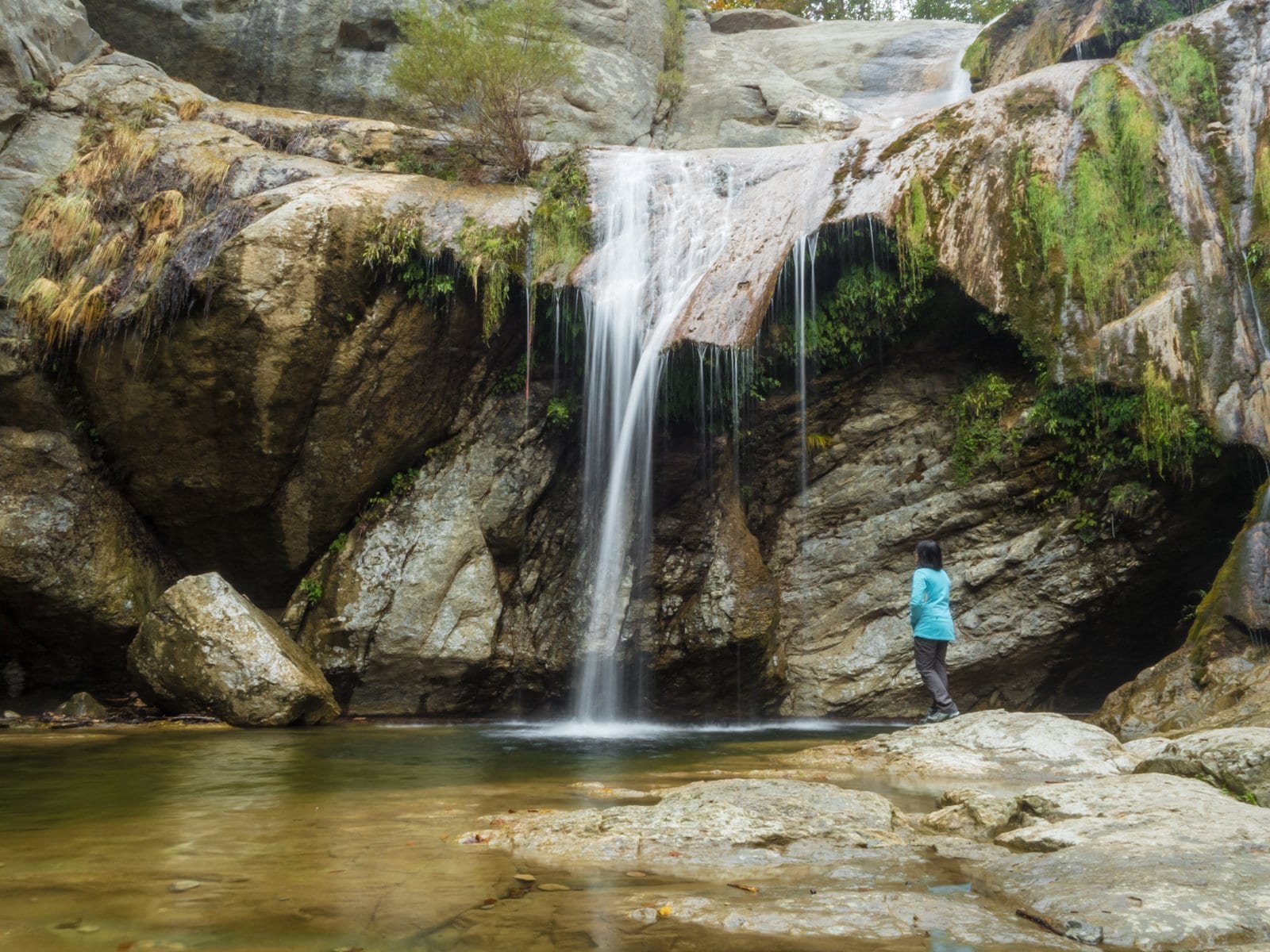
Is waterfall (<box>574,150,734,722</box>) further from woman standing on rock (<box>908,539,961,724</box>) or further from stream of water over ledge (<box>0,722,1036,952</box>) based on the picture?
woman standing on rock (<box>908,539,961,724</box>)

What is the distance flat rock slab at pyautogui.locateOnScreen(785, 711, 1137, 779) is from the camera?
19.8 feet

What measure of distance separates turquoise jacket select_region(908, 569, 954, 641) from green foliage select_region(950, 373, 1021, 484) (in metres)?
2.60

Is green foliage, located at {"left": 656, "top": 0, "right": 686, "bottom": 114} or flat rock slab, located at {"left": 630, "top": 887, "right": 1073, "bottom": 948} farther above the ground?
green foliage, located at {"left": 656, "top": 0, "right": 686, "bottom": 114}

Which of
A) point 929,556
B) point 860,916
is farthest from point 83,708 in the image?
point 860,916

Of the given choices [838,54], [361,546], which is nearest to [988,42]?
[838,54]

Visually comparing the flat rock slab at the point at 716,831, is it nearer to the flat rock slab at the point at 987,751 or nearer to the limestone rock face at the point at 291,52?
the flat rock slab at the point at 987,751

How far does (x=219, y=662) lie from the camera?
9.12 meters

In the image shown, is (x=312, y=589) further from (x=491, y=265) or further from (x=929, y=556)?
(x=929, y=556)

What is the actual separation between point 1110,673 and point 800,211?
6.36 meters

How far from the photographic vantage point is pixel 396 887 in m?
3.18

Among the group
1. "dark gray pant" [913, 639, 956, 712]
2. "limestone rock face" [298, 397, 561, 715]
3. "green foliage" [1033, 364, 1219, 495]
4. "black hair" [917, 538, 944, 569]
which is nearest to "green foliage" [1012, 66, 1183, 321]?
"green foliage" [1033, 364, 1219, 495]

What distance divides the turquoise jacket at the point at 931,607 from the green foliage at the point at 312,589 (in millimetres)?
6512

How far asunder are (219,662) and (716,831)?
683 cm

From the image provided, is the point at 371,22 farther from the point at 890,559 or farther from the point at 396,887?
the point at 396,887
